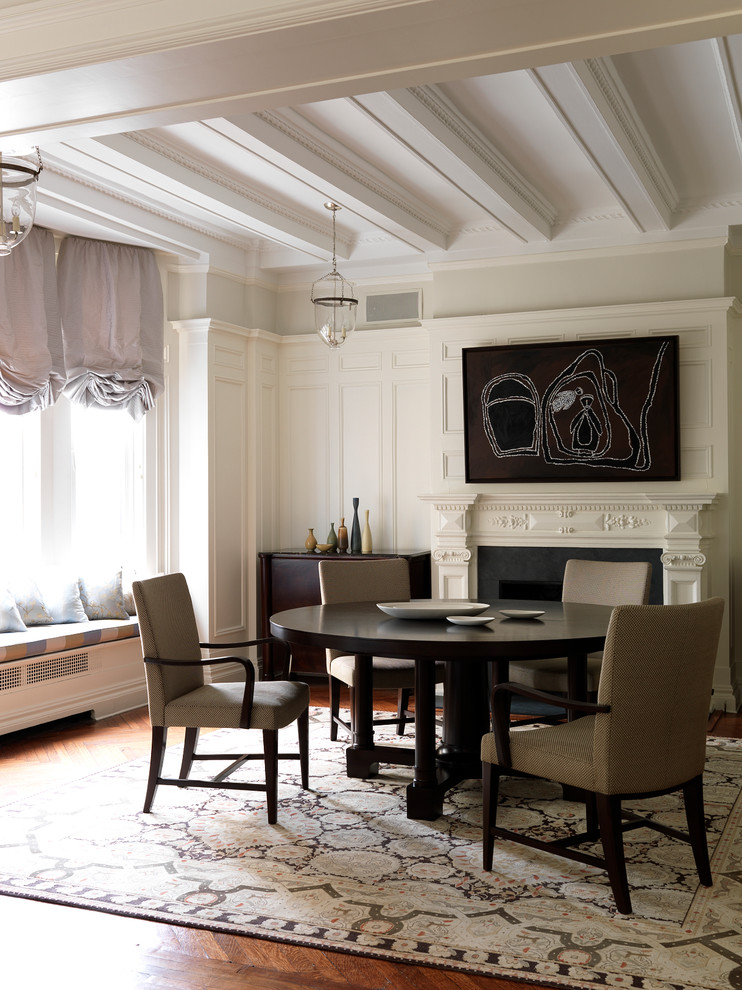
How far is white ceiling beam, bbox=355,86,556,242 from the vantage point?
4246 mm

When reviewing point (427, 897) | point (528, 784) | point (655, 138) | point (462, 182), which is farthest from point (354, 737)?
point (655, 138)

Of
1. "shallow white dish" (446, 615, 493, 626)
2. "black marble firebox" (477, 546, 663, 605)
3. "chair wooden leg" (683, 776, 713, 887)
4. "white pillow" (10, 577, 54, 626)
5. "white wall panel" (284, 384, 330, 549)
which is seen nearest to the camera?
"chair wooden leg" (683, 776, 713, 887)

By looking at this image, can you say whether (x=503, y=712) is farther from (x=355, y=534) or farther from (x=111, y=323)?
(x=111, y=323)

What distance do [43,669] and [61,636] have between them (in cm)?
21

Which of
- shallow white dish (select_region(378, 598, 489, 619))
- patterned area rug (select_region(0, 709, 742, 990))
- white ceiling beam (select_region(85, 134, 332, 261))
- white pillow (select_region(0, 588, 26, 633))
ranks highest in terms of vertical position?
white ceiling beam (select_region(85, 134, 332, 261))

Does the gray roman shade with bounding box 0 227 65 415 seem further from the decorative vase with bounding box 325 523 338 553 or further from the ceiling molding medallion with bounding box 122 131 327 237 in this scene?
the decorative vase with bounding box 325 523 338 553

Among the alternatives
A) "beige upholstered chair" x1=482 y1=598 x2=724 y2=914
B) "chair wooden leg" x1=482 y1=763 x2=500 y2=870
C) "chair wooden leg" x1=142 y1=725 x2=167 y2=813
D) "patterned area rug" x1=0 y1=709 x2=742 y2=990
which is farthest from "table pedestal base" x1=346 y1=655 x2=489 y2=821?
"chair wooden leg" x1=142 y1=725 x2=167 y2=813

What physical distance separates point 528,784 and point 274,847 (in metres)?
1.38

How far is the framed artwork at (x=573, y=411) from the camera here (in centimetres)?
600

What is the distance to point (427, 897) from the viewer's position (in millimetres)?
3129

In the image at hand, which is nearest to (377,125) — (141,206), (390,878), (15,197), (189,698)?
(141,206)

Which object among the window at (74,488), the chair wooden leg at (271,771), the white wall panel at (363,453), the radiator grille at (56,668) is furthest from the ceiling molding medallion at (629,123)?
the radiator grille at (56,668)

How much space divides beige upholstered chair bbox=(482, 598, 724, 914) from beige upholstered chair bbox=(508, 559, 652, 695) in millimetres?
1167

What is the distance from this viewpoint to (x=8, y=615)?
551 cm
